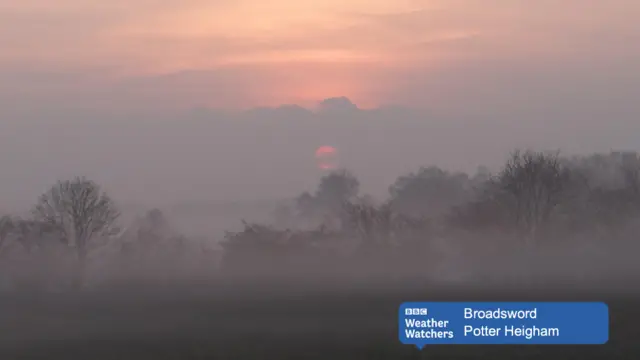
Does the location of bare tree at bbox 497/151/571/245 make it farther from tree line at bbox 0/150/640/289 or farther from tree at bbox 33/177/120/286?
tree at bbox 33/177/120/286

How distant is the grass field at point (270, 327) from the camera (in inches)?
756

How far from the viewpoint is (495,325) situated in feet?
58.8

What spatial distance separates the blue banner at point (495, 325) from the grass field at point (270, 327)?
0.93 ft

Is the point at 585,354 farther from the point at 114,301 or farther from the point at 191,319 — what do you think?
the point at 114,301

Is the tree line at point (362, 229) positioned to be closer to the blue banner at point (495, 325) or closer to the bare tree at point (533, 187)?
the bare tree at point (533, 187)

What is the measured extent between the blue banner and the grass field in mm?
282

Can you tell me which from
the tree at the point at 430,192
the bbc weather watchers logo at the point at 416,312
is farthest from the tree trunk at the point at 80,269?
the bbc weather watchers logo at the point at 416,312

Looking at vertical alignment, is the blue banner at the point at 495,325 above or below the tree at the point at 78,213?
below

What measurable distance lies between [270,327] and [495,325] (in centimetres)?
655

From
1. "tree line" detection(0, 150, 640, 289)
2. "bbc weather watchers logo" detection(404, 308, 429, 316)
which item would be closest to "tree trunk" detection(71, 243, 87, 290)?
"tree line" detection(0, 150, 640, 289)

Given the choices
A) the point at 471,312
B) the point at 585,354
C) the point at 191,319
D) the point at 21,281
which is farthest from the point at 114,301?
the point at 585,354

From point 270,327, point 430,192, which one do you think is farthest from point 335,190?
point 270,327

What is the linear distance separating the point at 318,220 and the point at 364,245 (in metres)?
6.77

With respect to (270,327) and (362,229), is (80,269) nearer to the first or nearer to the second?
(362,229)
